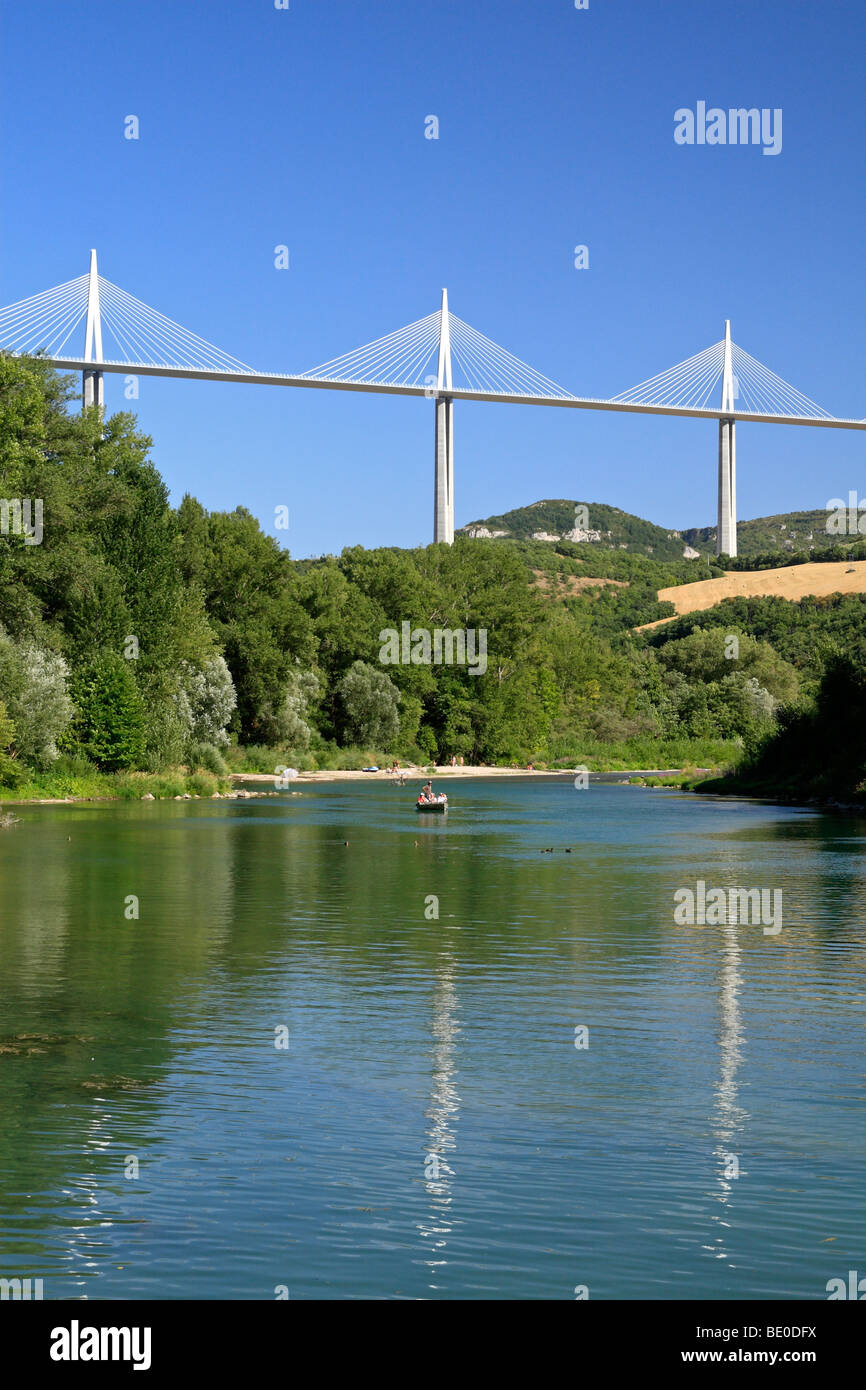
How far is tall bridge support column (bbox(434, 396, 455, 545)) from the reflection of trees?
9122 centimetres

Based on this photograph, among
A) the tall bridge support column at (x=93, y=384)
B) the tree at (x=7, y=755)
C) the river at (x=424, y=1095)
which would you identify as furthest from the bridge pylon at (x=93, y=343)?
the river at (x=424, y=1095)

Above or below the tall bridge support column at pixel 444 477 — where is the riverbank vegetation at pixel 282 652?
below

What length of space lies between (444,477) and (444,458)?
4.45 feet

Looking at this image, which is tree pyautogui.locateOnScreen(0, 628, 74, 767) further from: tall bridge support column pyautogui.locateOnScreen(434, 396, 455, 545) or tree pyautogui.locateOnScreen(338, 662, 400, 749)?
tall bridge support column pyautogui.locateOnScreen(434, 396, 455, 545)

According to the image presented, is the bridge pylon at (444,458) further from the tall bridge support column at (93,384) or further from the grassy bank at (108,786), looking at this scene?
the grassy bank at (108,786)

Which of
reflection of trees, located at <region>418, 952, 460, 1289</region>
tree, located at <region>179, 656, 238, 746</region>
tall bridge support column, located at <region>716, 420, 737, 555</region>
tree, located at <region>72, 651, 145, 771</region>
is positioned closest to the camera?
reflection of trees, located at <region>418, 952, 460, 1289</region>

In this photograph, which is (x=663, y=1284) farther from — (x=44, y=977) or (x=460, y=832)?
(x=460, y=832)

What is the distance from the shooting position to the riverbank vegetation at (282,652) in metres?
51.9

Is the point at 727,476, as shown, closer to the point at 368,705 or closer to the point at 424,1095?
the point at 368,705

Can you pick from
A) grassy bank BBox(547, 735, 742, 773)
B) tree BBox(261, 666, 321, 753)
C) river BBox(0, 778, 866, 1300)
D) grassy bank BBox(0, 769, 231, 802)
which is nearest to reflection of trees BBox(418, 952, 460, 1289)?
river BBox(0, 778, 866, 1300)

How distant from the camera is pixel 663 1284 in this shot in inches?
301

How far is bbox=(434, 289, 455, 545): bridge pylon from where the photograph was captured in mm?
106250
